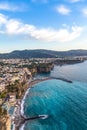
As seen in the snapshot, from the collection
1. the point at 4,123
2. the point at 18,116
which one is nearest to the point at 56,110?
the point at 18,116

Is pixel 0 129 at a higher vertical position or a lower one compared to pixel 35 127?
higher

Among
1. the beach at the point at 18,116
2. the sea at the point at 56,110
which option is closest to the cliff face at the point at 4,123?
the beach at the point at 18,116

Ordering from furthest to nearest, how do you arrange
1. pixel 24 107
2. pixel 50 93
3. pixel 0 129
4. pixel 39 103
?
1. pixel 50 93
2. pixel 39 103
3. pixel 24 107
4. pixel 0 129

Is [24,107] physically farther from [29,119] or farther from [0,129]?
[0,129]

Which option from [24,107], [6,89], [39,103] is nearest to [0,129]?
[24,107]

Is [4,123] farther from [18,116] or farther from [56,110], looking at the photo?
[56,110]

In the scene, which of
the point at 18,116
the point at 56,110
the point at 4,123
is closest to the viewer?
the point at 4,123

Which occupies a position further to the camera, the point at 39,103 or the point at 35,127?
the point at 39,103

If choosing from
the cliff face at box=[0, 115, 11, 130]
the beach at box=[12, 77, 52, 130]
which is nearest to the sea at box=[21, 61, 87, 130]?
the beach at box=[12, 77, 52, 130]

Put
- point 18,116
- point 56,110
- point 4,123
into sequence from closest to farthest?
point 4,123, point 18,116, point 56,110

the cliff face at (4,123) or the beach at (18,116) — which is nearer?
the cliff face at (4,123)

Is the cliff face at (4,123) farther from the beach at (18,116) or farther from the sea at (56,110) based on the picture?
the sea at (56,110)
